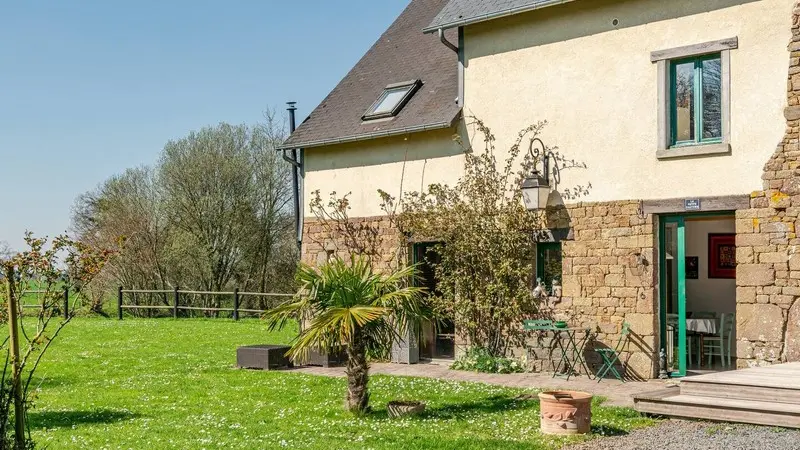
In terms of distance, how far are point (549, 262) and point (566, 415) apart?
5.39 meters

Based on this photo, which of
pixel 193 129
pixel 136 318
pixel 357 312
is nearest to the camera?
pixel 357 312

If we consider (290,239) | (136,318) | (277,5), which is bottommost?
(136,318)

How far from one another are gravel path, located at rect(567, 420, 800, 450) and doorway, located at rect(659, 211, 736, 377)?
11.9 ft

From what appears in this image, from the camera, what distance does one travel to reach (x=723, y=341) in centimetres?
1352

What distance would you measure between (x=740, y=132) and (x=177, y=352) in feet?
36.7

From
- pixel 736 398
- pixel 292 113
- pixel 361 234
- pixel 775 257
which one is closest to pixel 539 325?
pixel 775 257

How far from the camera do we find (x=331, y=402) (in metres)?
10.8

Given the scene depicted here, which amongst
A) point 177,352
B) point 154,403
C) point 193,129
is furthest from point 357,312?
point 193,129

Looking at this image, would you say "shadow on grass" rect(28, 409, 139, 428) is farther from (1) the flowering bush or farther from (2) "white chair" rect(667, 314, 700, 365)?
(2) "white chair" rect(667, 314, 700, 365)

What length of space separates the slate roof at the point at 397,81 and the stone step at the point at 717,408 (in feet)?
21.2

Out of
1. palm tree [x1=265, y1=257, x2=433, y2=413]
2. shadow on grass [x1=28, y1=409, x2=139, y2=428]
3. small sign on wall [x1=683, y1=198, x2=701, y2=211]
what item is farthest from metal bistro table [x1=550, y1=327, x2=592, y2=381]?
shadow on grass [x1=28, y1=409, x2=139, y2=428]

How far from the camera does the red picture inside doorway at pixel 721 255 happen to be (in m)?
14.7

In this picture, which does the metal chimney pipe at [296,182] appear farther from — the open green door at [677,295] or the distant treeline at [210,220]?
the distant treeline at [210,220]

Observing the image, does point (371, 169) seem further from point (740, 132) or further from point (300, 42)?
point (740, 132)
